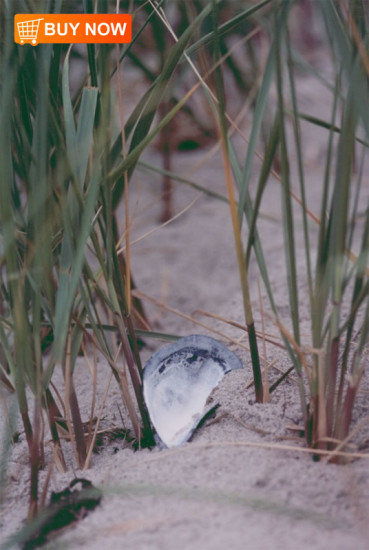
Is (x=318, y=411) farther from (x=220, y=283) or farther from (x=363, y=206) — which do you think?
(x=363, y=206)

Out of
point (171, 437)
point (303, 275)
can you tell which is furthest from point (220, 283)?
point (171, 437)

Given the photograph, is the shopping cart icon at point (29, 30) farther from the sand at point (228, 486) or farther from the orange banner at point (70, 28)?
the sand at point (228, 486)

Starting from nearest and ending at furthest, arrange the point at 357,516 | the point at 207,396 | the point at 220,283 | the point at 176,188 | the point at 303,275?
the point at 357,516, the point at 207,396, the point at 303,275, the point at 220,283, the point at 176,188

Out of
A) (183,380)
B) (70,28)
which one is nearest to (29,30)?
(70,28)

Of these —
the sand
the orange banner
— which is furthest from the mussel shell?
the orange banner

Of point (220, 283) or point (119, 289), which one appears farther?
point (220, 283)

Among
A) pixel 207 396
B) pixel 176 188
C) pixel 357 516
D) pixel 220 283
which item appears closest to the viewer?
pixel 357 516

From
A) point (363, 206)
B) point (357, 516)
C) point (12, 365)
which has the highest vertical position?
point (363, 206)
